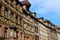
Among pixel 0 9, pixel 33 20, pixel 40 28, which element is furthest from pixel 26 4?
pixel 0 9

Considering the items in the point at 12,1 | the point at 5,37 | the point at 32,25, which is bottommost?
the point at 5,37

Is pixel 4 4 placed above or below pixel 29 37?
above

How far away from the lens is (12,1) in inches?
1521

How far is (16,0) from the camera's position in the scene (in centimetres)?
4016

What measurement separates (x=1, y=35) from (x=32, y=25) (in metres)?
20.8

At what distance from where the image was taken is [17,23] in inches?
1575

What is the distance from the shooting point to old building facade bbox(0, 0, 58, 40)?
33.7 m

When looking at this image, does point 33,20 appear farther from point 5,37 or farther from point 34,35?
point 5,37

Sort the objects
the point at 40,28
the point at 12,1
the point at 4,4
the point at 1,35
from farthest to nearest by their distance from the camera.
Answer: the point at 40,28
the point at 12,1
the point at 4,4
the point at 1,35

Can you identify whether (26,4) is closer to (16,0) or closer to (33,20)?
(33,20)

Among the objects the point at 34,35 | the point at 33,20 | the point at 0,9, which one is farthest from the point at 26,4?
the point at 0,9

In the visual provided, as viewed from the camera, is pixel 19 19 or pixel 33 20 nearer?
pixel 19 19

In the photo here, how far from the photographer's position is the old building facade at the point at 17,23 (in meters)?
33.7

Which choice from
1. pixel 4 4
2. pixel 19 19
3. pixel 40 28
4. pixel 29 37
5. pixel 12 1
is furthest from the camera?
pixel 40 28
